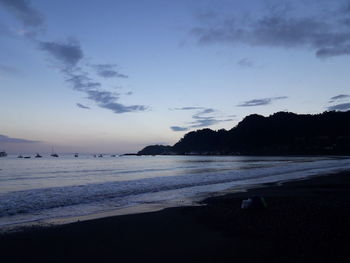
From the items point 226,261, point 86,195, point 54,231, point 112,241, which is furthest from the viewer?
point 86,195

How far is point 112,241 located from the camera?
30.6ft

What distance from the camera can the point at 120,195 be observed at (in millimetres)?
21672

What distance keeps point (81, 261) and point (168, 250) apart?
7.35 feet

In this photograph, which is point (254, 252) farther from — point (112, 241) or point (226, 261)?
point (112, 241)

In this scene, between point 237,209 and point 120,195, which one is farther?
point 120,195

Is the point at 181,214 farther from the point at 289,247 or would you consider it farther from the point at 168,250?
the point at 289,247

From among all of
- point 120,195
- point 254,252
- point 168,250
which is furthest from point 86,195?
point 254,252

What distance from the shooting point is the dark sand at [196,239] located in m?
7.70

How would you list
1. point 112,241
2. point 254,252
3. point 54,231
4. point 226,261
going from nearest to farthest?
point 226,261 < point 254,252 < point 112,241 < point 54,231

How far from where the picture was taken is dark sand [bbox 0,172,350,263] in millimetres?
7695

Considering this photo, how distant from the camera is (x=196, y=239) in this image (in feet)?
30.8

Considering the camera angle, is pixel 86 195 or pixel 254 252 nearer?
pixel 254 252

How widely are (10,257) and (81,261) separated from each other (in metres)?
2.00

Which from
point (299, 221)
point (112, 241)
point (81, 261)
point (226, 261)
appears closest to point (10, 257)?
point (81, 261)
